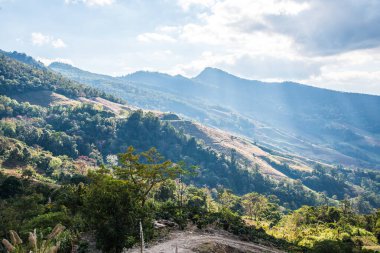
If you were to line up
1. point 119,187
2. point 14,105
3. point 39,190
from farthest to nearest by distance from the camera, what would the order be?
point 14,105 → point 39,190 → point 119,187

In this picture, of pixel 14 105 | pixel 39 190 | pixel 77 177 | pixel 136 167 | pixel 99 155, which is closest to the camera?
pixel 136 167

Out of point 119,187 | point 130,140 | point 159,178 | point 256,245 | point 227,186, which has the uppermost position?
point 119,187

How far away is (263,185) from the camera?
7653 inches

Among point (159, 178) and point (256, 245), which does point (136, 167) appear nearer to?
point (159, 178)

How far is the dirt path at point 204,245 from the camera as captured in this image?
3167 centimetres

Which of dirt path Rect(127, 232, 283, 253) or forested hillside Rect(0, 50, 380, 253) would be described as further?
dirt path Rect(127, 232, 283, 253)

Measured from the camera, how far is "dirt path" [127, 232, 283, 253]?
104 ft

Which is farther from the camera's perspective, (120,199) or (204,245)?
(204,245)

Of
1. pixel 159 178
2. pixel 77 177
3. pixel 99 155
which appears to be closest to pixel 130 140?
pixel 99 155

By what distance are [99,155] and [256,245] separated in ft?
→ 471

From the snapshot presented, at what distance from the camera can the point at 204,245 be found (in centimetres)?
3294

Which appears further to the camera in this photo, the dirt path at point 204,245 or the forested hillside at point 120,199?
the dirt path at point 204,245

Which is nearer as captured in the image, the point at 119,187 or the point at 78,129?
the point at 119,187

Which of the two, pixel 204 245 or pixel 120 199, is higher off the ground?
pixel 120 199
